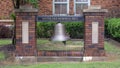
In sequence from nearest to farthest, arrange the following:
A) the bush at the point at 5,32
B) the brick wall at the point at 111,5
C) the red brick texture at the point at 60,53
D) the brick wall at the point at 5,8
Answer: the red brick texture at the point at 60,53
the bush at the point at 5,32
the brick wall at the point at 5,8
the brick wall at the point at 111,5

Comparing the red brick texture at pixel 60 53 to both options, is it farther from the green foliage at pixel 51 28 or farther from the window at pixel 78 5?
the window at pixel 78 5

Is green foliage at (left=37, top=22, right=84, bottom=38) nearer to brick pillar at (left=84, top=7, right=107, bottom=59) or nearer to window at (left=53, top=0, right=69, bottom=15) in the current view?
window at (left=53, top=0, right=69, bottom=15)

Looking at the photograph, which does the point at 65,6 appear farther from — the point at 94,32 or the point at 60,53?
the point at 94,32

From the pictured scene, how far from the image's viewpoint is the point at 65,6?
2017 cm

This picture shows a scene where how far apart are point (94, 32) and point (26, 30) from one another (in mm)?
2140

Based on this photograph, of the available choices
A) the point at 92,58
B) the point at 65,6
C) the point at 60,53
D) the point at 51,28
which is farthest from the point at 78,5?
the point at 92,58

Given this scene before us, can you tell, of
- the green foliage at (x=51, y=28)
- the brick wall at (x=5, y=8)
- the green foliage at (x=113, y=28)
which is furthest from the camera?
the brick wall at (x=5, y=8)

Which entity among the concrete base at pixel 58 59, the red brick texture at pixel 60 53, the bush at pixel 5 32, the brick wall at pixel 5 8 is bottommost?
the concrete base at pixel 58 59

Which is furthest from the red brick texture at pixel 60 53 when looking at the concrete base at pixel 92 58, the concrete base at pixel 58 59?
the concrete base at pixel 92 58

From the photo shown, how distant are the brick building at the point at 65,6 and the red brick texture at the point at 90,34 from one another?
8.33m

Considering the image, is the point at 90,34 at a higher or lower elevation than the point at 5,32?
higher

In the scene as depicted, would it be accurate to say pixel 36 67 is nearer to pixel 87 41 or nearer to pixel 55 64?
pixel 55 64

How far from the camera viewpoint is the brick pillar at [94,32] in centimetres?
1158

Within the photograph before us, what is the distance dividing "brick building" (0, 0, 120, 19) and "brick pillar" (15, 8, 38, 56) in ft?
27.4
